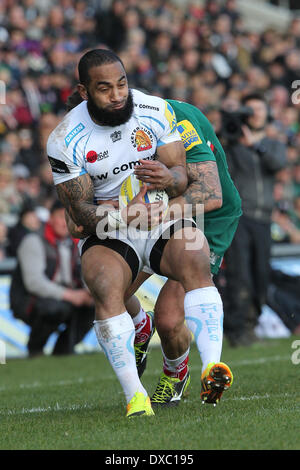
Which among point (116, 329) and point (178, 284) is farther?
point (178, 284)

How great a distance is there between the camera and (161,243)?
230 inches

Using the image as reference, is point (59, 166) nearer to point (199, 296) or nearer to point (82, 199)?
point (82, 199)

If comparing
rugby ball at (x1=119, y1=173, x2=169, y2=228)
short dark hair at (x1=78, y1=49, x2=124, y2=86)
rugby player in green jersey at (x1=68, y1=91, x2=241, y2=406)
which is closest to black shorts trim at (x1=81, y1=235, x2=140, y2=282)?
rugby player in green jersey at (x1=68, y1=91, x2=241, y2=406)

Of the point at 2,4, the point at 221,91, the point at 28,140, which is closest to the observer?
the point at 28,140

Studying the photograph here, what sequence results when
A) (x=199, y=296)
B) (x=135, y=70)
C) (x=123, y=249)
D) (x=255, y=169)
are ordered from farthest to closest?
(x=135, y=70) < (x=255, y=169) < (x=123, y=249) < (x=199, y=296)

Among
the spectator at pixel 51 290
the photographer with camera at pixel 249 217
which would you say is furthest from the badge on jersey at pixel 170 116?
the spectator at pixel 51 290

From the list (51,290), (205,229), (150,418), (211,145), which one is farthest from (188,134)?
(51,290)

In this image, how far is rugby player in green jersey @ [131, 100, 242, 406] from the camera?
19.5 feet

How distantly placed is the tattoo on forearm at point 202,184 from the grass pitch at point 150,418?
1295 millimetres

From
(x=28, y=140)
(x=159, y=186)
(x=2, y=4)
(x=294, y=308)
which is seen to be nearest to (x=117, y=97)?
(x=159, y=186)

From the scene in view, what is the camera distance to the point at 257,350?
1066cm

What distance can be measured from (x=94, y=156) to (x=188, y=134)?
743mm

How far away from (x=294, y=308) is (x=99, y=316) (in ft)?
24.5
